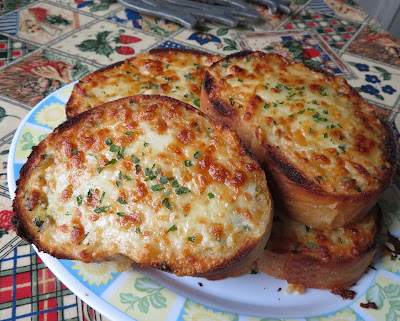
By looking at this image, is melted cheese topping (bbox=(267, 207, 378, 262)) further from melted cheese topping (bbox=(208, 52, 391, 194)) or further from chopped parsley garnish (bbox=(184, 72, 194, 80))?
chopped parsley garnish (bbox=(184, 72, 194, 80))

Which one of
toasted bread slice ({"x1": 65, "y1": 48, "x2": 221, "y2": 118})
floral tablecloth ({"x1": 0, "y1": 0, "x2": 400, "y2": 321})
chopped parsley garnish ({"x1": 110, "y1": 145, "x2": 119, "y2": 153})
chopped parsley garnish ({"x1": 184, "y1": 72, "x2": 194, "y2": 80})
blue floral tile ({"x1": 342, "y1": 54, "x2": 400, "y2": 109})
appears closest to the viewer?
chopped parsley garnish ({"x1": 110, "y1": 145, "x2": 119, "y2": 153})

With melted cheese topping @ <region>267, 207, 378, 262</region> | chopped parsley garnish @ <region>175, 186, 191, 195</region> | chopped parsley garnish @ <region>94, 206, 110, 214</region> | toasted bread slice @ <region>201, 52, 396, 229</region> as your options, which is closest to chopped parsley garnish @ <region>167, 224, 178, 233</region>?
chopped parsley garnish @ <region>175, 186, 191, 195</region>

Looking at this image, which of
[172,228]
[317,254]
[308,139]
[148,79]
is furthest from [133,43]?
[317,254]

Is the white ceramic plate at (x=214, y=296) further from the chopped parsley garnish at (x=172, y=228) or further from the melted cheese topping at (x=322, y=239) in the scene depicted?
the chopped parsley garnish at (x=172, y=228)

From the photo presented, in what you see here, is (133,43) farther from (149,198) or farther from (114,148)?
(149,198)

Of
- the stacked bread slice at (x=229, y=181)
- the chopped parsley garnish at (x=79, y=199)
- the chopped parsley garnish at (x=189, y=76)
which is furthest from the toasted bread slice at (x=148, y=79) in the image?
the chopped parsley garnish at (x=79, y=199)

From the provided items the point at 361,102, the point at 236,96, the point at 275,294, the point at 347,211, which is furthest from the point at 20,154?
the point at 361,102
